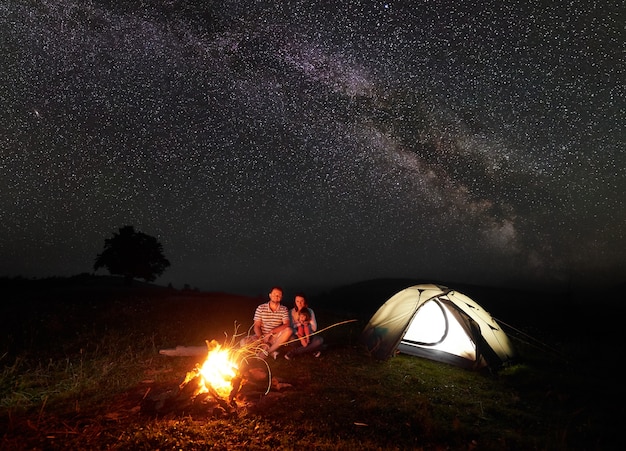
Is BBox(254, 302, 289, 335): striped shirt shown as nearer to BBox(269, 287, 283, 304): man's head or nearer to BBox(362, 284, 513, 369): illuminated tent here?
BBox(269, 287, 283, 304): man's head

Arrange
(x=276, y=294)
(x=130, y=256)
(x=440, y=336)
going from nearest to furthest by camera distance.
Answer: (x=276, y=294), (x=440, y=336), (x=130, y=256)

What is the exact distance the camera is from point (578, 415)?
7449mm

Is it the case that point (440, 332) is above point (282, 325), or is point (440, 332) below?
below

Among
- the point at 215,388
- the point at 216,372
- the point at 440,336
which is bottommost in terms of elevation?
the point at 215,388

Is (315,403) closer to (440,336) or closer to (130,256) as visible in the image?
(440,336)

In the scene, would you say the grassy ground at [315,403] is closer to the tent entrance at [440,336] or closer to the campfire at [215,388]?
the campfire at [215,388]

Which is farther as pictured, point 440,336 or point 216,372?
point 440,336

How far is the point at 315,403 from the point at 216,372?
5.84 ft

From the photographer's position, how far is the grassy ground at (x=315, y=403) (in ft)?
18.7

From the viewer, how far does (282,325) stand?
1008 centimetres

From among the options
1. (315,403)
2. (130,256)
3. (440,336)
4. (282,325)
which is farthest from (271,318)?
(130,256)

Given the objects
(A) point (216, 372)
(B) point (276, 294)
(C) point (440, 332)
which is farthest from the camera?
(C) point (440, 332)

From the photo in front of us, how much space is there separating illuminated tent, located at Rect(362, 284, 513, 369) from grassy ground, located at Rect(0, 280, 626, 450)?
1.36 feet

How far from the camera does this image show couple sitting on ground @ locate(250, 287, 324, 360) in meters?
9.94
